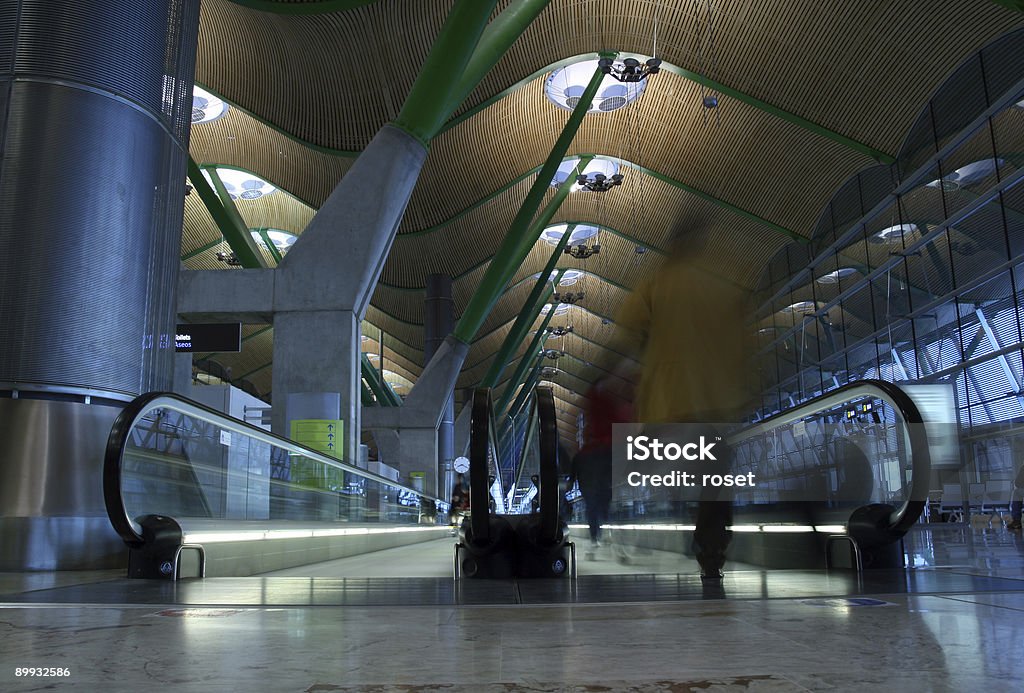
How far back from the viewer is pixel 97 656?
83.0 inches

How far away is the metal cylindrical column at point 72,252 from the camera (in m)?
6.29

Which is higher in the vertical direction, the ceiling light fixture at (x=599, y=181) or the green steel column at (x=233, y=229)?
the ceiling light fixture at (x=599, y=181)

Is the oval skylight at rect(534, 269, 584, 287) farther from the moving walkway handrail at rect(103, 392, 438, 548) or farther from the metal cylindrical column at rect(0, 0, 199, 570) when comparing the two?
the moving walkway handrail at rect(103, 392, 438, 548)

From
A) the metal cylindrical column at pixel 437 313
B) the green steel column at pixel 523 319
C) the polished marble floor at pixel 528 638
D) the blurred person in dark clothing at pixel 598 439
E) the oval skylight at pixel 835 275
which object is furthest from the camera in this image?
the green steel column at pixel 523 319

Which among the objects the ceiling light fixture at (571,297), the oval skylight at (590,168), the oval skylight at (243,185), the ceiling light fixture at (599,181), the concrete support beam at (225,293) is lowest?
the concrete support beam at (225,293)

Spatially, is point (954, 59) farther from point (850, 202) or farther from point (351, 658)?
point (351, 658)

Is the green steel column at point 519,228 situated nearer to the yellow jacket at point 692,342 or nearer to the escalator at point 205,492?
the escalator at point 205,492

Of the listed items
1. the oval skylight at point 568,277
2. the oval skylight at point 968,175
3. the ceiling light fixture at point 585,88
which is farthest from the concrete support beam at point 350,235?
the oval skylight at point 568,277

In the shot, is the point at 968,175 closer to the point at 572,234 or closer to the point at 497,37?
the point at 497,37

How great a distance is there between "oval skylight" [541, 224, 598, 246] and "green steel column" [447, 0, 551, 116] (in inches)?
899

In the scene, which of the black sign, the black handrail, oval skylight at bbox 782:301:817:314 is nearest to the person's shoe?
the black handrail

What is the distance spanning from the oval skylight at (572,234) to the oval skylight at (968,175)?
66.5 feet

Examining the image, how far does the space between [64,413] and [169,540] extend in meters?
2.18

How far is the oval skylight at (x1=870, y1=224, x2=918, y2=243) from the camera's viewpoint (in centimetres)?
2122
